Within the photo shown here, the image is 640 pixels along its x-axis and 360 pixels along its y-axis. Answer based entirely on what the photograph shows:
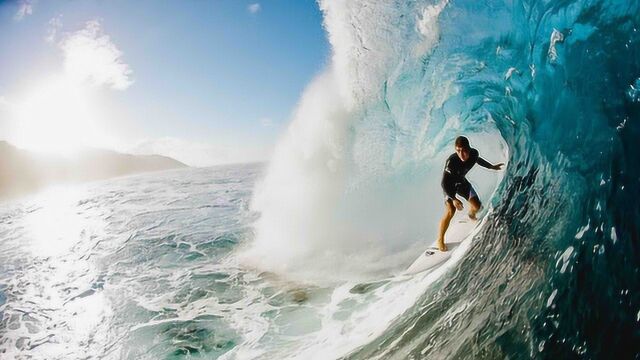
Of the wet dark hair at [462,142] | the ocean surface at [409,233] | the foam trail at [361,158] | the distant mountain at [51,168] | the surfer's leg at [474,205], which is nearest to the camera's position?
the ocean surface at [409,233]

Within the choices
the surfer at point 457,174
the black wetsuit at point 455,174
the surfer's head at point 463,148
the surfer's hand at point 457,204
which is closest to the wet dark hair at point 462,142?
the surfer's head at point 463,148

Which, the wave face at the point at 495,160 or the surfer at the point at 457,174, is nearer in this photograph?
the wave face at the point at 495,160

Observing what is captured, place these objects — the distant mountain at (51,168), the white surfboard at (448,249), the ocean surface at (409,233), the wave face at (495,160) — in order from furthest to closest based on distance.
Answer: the distant mountain at (51,168)
the white surfboard at (448,249)
the ocean surface at (409,233)
the wave face at (495,160)

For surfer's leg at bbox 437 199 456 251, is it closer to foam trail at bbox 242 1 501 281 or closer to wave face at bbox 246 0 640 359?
wave face at bbox 246 0 640 359

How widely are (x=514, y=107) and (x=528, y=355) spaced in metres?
5.00

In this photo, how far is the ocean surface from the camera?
184 inches

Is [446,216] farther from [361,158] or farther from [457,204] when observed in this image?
[361,158]

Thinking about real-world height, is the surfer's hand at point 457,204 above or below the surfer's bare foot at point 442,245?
above

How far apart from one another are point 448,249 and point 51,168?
116162mm

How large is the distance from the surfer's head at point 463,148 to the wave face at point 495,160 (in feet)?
3.55

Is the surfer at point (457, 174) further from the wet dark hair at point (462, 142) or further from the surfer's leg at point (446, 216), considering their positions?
the wet dark hair at point (462, 142)

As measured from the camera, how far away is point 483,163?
681 centimetres

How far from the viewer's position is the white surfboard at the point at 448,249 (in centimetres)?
814

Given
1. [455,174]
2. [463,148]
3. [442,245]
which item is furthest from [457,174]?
[442,245]
